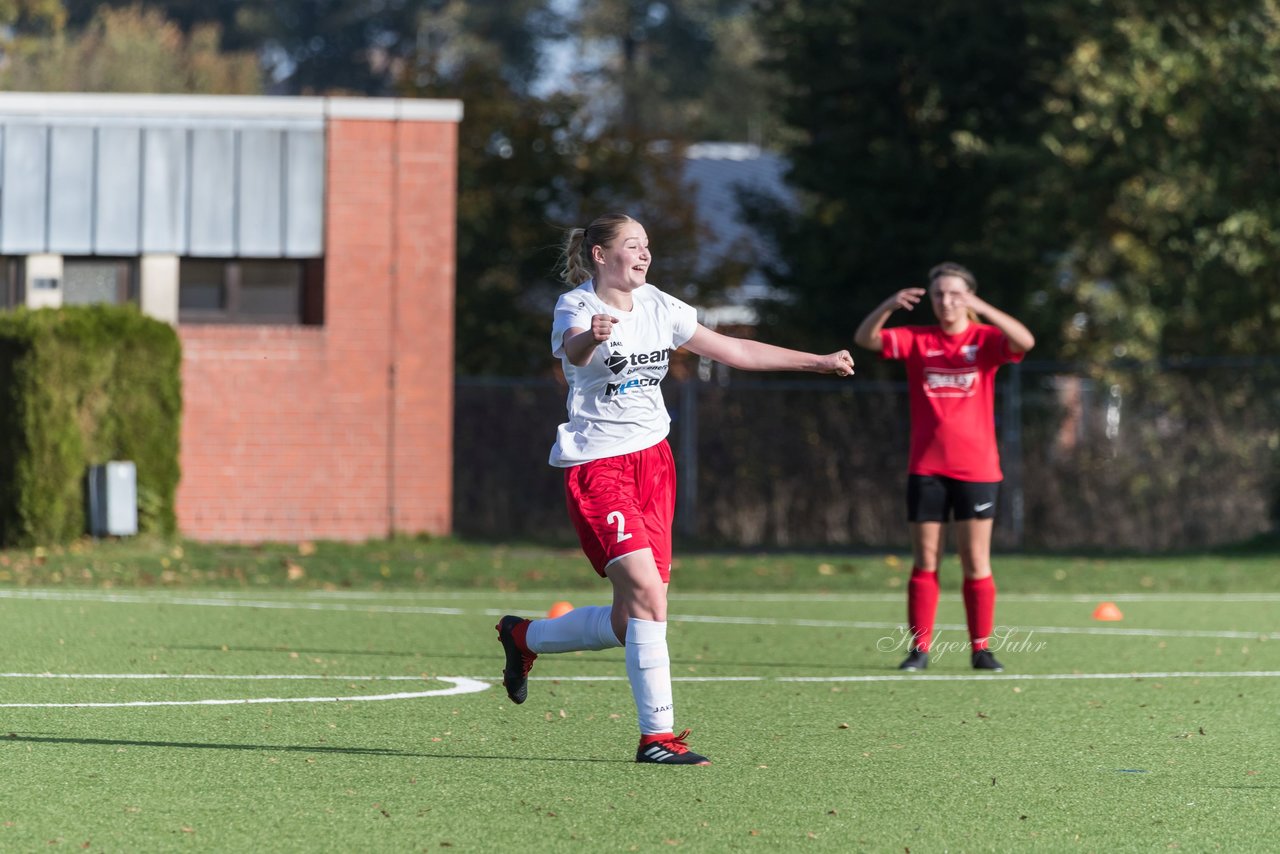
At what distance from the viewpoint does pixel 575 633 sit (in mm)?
6965

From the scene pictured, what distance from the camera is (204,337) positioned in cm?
1972

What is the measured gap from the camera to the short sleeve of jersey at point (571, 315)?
643cm

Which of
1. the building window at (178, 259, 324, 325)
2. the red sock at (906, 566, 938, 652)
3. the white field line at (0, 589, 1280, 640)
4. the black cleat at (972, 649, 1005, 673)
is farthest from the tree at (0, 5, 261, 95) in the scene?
the black cleat at (972, 649, 1005, 673)

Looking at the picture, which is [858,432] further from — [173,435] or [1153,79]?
[173,435]

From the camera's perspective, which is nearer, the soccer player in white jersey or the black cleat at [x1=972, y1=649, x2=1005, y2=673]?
the soccer player in white jersey

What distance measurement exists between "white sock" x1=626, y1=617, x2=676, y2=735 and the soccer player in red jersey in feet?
11.3

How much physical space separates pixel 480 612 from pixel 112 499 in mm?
5356

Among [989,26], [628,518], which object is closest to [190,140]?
[989,26]

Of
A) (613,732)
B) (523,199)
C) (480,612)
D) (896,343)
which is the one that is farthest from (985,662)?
(523,199)

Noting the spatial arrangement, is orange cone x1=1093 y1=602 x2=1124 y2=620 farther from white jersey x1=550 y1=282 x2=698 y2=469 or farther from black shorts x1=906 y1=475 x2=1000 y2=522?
white jersey x1=550 y1=282 x2=698 y2=469

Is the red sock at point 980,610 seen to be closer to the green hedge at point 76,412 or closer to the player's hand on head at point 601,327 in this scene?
the player's hand on head at point 601,327

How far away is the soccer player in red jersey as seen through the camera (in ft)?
31.9

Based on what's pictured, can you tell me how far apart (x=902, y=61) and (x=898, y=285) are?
294cm

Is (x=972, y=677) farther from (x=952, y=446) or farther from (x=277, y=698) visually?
(x=277, y=698)
